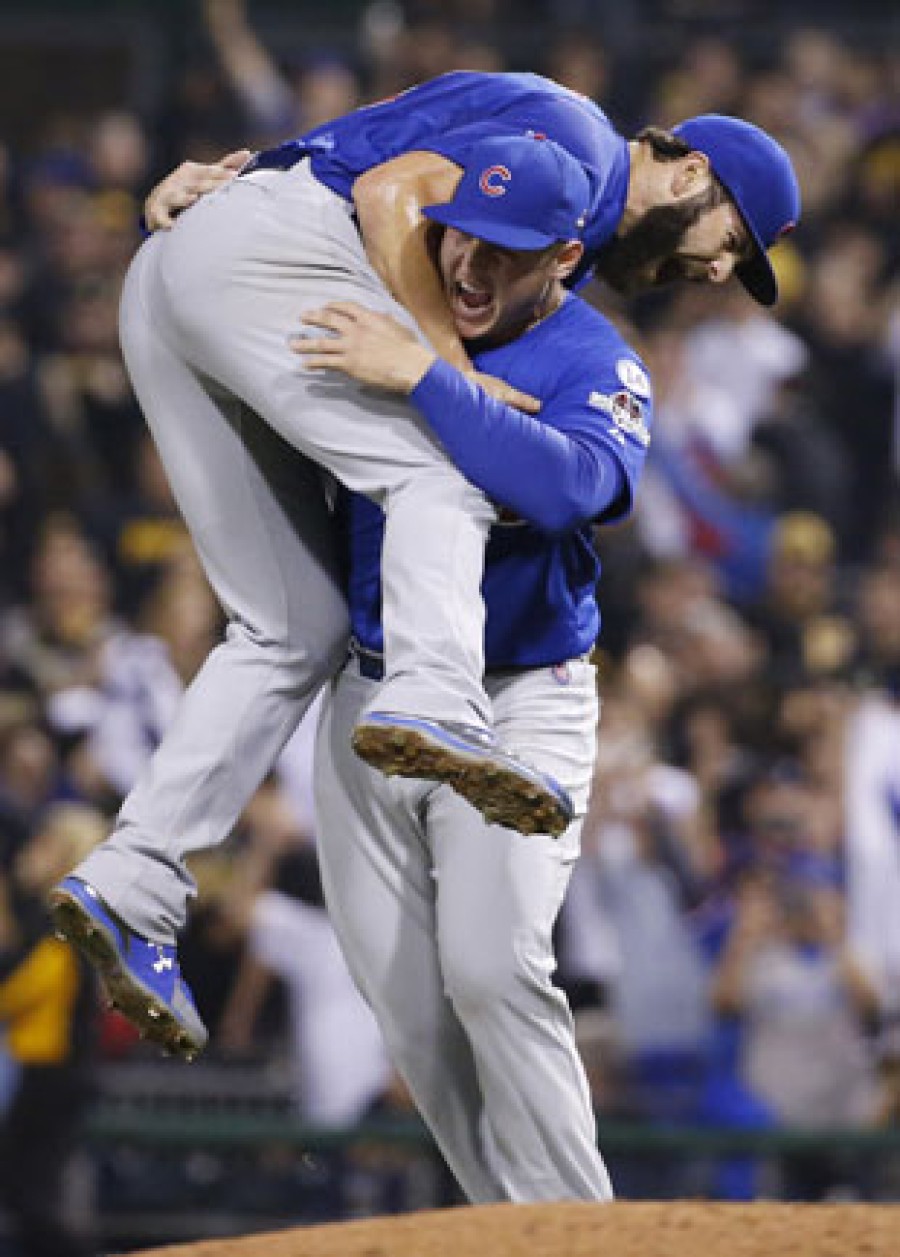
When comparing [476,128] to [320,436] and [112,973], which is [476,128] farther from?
[112,973]

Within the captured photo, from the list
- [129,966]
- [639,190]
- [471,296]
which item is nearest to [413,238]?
[471,296]

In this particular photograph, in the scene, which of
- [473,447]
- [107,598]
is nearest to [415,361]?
[473,447]

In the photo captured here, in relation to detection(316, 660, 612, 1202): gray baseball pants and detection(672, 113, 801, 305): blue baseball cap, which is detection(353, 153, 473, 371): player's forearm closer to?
detection(672, 113, 801, 305): blue baseball cap

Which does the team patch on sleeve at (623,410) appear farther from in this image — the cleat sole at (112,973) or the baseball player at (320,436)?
the cleat sole at (112,973)

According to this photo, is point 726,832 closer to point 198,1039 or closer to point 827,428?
point 827,428

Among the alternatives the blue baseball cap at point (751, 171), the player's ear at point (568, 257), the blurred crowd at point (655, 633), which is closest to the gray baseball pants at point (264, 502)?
the player's ear at point (568, 257)

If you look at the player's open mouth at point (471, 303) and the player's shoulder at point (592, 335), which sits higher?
the player's open mouth at point (471, 303)
